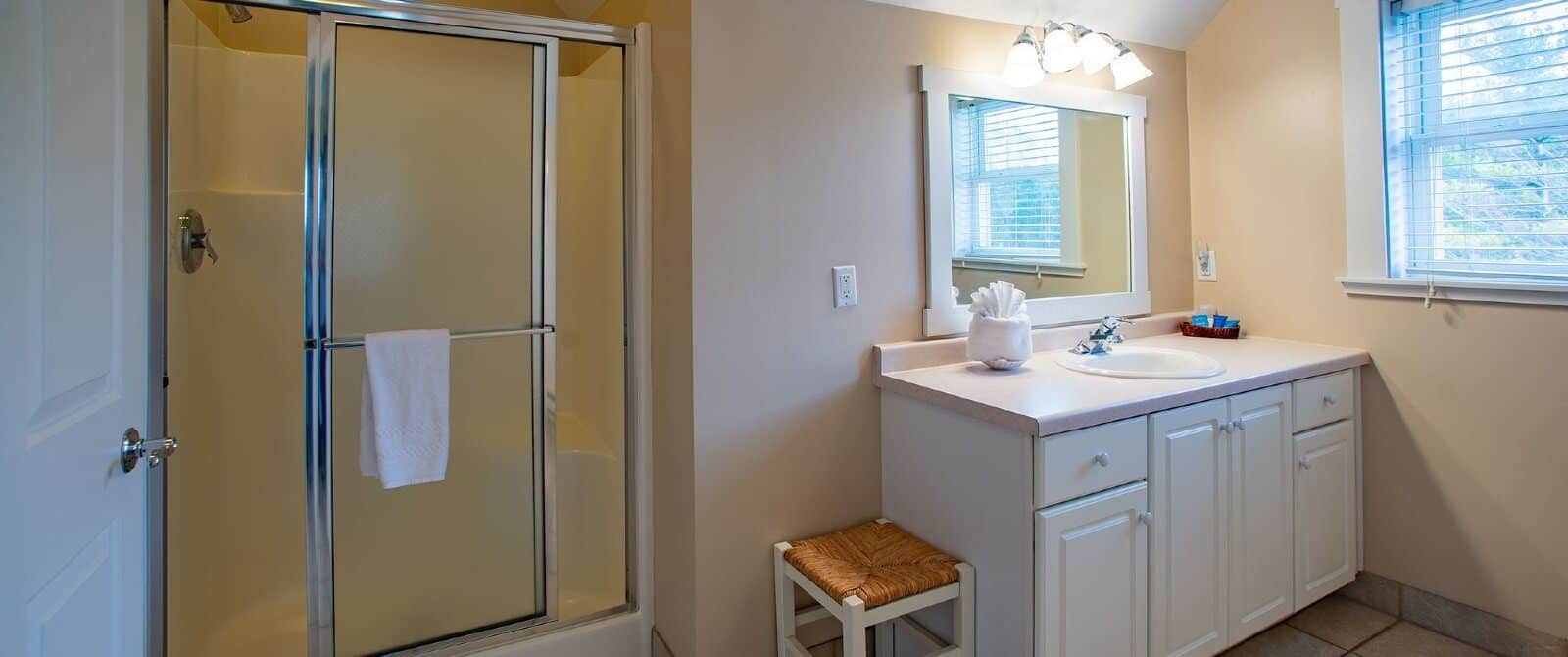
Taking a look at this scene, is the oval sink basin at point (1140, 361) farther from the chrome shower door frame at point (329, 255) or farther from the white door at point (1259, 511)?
the chrome shower door frame at point (329, 255)

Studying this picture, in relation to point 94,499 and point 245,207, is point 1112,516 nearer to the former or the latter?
point 94,499

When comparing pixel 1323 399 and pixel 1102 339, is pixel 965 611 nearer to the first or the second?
pixel 1102 339

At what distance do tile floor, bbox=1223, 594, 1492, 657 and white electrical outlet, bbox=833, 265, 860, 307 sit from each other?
1.45 metres

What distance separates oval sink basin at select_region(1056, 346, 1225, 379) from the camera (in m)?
2.16

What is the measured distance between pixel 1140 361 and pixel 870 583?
3.93 ft

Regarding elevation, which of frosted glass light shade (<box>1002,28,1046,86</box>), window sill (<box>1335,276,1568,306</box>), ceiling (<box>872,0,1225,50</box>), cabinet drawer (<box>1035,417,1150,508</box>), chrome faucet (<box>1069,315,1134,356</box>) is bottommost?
cabinet drawer (<box>1035,417,1150,508</box>)

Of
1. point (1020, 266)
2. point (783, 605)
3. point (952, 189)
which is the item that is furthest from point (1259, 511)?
point (783, 605)

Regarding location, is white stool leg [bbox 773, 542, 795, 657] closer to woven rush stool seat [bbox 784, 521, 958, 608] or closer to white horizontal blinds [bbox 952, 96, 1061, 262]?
woven rush stool seat [bbox 784, 521, 958, 608]

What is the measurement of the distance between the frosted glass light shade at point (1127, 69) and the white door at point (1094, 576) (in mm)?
1341

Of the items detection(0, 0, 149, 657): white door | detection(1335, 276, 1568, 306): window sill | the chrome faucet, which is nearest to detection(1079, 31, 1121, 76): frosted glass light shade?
the chrome faucet

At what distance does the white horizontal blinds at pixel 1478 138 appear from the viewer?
1999 millimetres

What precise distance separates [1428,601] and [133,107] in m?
3.26

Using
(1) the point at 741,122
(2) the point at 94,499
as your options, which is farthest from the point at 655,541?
(2) the point at 94,499

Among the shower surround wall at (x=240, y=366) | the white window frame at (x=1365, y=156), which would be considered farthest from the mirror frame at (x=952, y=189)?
the shower surround wall at (x=240, y=366)
